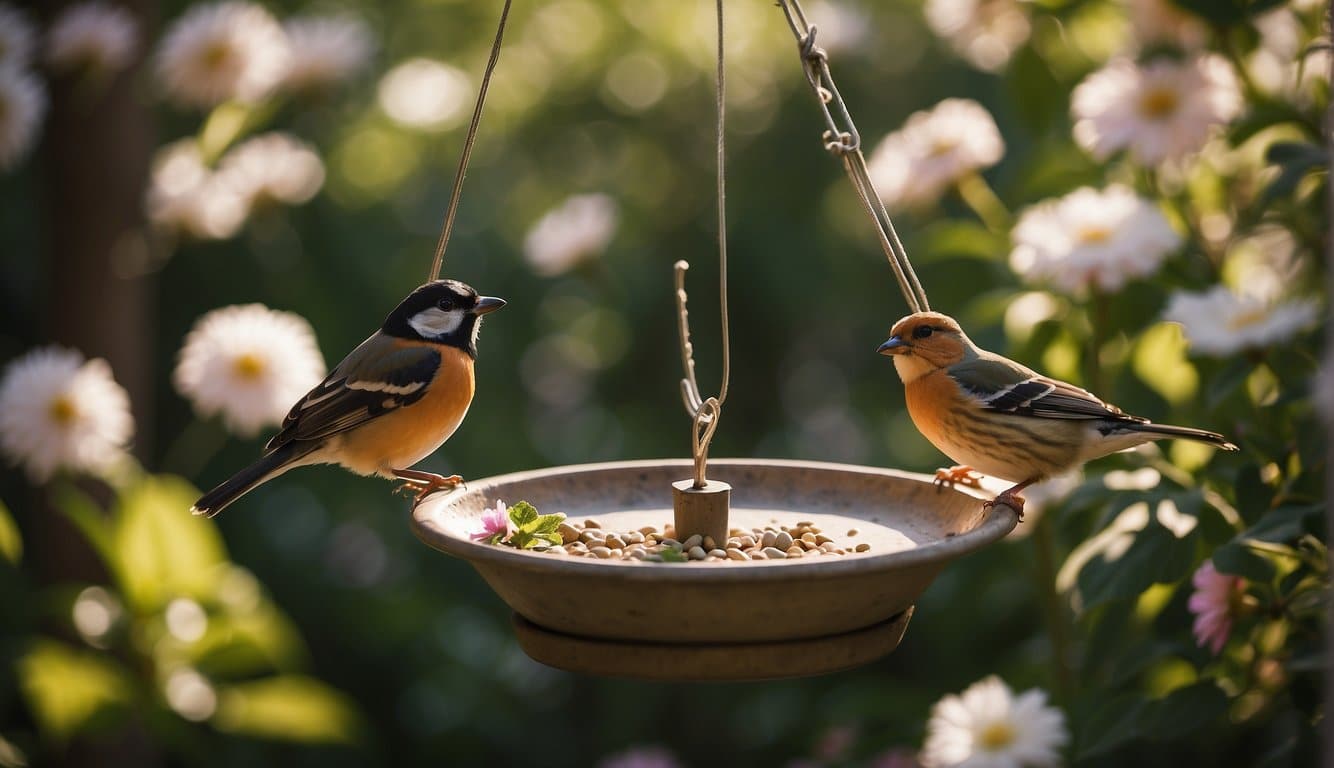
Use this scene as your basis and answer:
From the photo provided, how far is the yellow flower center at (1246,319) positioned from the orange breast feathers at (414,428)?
6.19 ft

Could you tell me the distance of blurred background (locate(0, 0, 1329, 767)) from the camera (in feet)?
10.5

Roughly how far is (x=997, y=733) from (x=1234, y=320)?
113cm

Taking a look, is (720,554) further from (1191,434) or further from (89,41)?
(89,41)

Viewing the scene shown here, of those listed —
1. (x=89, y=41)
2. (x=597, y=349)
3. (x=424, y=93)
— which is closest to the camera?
(x=89, y=41)

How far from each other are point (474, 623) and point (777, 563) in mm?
3963

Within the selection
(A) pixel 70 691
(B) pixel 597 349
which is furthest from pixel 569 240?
(B) pixel 597 349

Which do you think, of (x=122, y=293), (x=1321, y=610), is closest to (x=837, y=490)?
(x=1321, y=610)

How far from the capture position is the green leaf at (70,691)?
12.1 ft

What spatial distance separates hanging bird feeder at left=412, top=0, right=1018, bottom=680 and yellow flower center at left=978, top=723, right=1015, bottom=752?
59 centimetres

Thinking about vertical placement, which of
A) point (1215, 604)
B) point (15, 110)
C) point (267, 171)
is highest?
point (15, 110)

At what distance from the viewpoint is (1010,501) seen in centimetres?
276

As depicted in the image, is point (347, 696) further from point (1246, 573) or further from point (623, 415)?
point (1246, 573)

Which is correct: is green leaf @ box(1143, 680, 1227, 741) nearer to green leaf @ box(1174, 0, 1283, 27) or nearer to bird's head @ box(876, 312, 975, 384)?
bird's head @ box(876, 312, 975, 384)

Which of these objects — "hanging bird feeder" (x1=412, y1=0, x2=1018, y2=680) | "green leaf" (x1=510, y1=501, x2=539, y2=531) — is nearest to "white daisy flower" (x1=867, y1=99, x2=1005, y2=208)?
"hanging bird feeder" (x1=412, y1=0, x2=1018, y2=680)
